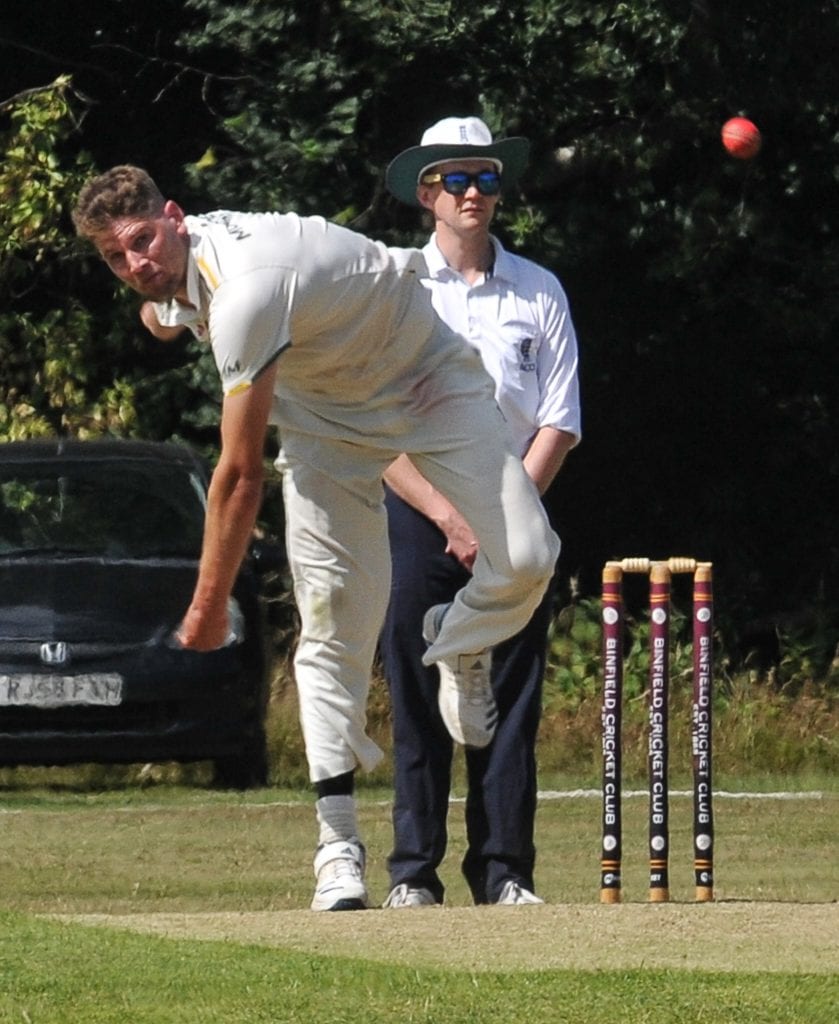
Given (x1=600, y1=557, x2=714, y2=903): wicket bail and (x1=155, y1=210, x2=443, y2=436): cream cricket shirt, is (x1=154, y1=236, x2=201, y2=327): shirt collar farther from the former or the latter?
(x1=600, y1=557, x2=714, y2=903): wicket bail

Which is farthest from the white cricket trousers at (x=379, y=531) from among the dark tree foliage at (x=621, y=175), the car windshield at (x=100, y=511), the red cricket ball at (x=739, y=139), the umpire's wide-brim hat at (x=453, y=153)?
the dark tree foliage at (x=621, y=175)

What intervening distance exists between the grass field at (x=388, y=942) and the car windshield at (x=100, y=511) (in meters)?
2.15

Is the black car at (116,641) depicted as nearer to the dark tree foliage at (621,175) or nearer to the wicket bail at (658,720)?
the dark tree foliage at (621,175)

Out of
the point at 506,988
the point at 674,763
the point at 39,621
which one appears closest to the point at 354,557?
the point at 506,988

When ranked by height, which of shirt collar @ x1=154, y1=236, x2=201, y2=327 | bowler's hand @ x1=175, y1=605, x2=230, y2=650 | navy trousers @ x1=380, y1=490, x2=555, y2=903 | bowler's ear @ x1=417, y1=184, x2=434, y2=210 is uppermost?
bowler's ear @ x1=417, y1=184, x2=434, y2=210

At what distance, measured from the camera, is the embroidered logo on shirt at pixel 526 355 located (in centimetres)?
754

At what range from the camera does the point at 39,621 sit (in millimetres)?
11734

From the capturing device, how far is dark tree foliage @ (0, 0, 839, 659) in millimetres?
15656

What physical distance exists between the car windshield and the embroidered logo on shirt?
4719 millimetres

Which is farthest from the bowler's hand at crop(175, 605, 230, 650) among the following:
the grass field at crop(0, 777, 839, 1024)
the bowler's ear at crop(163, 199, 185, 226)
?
the bowler's ear at crop(163, 199, 185, 226)

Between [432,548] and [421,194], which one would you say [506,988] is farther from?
[421,194]

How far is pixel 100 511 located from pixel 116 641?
808 mm

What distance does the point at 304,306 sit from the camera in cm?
655

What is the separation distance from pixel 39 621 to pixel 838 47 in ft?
21.0
